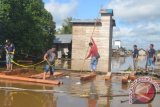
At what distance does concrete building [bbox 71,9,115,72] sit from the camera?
32509 millimetres

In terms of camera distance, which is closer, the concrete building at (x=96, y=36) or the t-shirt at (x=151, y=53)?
the t-shirt at (x=151, y=53)

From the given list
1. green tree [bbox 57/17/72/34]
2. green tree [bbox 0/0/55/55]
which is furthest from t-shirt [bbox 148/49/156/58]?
green tree [bbox 57/17/72/34]

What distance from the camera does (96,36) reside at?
33125 millimetres

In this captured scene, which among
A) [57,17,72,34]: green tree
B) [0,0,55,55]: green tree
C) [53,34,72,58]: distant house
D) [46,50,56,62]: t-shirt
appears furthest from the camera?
[57,17,72,34]: green tree

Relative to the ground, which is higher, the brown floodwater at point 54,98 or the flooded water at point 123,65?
the flooded water at point 123,65

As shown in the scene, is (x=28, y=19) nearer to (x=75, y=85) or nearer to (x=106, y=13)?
(x=106, y=13)

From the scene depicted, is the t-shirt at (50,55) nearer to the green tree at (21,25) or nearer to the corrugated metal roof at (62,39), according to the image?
the green tree at (21,25)

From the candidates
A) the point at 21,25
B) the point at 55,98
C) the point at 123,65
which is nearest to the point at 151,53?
the point at 55,98

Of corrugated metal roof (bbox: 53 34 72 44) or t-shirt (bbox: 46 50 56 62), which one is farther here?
corrugated metal roof (bbox: 53 34 72 44)

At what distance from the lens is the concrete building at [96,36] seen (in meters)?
32.5

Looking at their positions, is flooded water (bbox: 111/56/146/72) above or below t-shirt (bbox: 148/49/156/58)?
below

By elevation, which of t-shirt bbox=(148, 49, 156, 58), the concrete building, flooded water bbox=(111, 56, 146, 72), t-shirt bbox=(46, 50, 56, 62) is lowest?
flooded water bbox=(111, 56, 146, 72)

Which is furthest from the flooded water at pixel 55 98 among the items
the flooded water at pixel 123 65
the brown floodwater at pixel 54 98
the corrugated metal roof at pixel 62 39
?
the corrugated metal roof at pixel 62 39

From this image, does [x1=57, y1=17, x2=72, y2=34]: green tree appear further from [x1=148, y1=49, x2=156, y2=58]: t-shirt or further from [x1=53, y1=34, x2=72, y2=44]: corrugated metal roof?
[x1=148, y1=49, x2=156, y2=58]: t-shirt
